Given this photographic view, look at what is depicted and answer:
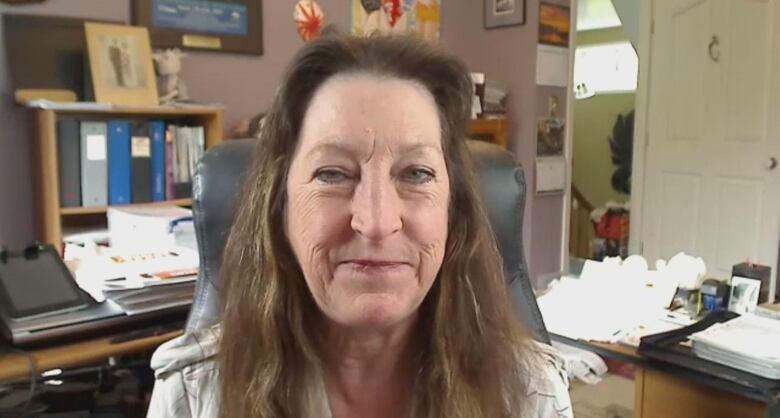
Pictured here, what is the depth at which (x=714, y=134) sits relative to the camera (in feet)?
13.1

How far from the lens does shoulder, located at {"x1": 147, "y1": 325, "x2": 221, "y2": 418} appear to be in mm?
945

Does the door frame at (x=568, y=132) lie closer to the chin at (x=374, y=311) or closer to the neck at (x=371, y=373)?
the neck at (x=371, y=373)

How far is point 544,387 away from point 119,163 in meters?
2.08

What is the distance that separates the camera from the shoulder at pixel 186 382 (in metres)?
0.95

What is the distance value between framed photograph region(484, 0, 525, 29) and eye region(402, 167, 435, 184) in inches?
131

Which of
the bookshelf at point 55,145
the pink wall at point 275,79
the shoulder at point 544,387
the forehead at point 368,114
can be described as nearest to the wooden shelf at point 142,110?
the bookshelf at point 55,145

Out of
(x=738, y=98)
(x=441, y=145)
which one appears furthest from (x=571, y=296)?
(x=738, y=98)

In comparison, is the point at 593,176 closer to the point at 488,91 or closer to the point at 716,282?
the point at 488,91

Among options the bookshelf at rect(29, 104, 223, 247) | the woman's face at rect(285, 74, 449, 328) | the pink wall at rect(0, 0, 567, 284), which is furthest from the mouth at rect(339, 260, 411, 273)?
the bookshelf at rect(29, 104, 223, 247)

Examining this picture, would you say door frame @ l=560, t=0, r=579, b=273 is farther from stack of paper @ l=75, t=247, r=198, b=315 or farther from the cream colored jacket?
the cream colored jacket

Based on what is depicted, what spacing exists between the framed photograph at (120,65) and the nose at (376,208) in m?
2.05

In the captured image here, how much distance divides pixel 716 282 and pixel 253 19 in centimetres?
235

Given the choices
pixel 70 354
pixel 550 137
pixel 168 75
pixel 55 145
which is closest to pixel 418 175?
pixel 70 354

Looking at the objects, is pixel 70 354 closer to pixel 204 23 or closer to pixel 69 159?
pixel 69 159
